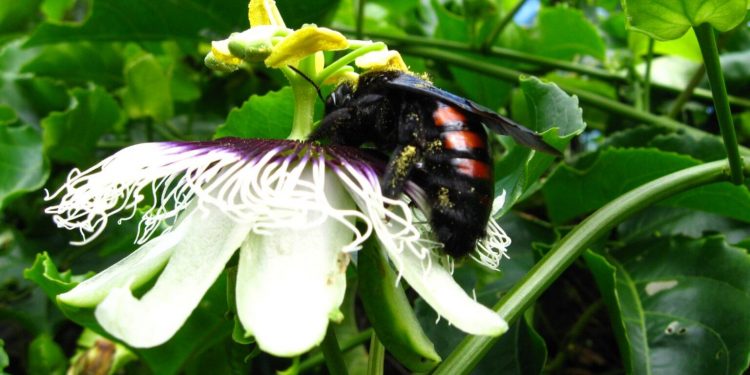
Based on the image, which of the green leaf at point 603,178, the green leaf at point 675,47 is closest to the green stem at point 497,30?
the green leaf at point 675,47

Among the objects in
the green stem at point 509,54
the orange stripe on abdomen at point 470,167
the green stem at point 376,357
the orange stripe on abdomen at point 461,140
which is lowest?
the green stem at point 509,54

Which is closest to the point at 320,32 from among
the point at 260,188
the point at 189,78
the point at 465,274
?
the point at 260,188

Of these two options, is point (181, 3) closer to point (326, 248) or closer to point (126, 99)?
point (126, 99)

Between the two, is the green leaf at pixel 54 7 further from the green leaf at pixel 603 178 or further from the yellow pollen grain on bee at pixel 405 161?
the yellow pollen grain on bee at pixel 405 161

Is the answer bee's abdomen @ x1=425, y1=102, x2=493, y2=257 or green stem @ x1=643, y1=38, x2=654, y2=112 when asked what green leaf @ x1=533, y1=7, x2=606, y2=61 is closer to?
green stem @ x1=643, y1=38, x2=654, y2=112

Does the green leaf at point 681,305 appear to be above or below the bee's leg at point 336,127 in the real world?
below

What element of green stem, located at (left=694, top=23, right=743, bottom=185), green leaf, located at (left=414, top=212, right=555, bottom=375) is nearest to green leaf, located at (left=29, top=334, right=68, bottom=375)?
green leaf, located at (left=414, top=212, right=555, bottom=375)

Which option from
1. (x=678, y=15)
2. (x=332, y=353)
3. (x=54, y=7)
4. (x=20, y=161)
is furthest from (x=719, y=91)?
(x=54, y=7)
